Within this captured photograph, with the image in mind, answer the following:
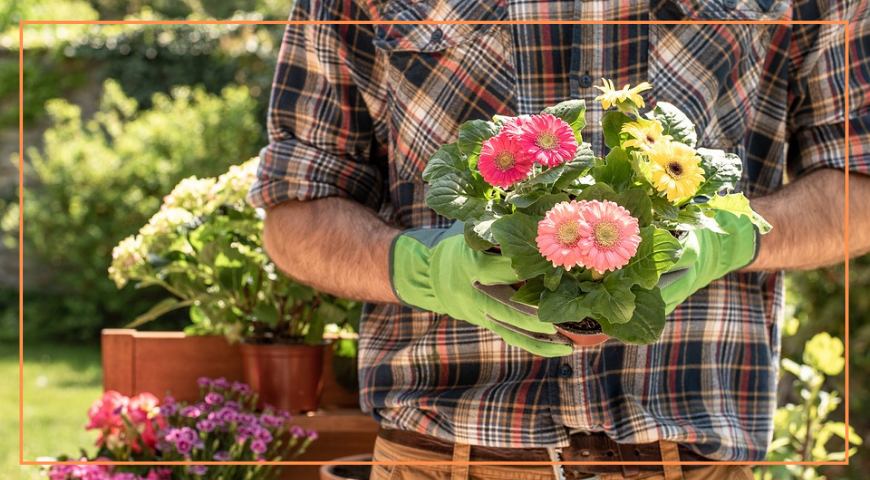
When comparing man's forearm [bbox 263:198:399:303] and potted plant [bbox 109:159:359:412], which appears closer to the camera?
man's forearm [bbox 263:198:399:303]

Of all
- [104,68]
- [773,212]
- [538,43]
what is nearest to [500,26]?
[538,43]

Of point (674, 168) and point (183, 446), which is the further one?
point (183, 446)

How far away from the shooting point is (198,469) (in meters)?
2.09

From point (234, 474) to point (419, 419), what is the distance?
0.74 metres

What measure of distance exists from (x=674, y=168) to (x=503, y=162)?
0.18 m

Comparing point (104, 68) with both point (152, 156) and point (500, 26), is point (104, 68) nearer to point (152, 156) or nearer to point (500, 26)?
point (152, 156)

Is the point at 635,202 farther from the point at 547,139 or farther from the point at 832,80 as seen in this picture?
the point at 832,80

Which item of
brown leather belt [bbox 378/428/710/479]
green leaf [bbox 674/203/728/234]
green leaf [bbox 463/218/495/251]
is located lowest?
brown leather belt [bbox 378/428/710/479]

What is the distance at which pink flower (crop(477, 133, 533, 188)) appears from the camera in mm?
1231

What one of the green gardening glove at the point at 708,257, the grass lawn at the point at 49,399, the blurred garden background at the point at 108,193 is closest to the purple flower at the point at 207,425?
the green gardening glove at the point at 708,257

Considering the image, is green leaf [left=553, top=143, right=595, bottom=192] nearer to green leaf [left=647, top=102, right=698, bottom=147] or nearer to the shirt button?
green leaf [left=647, top=102, right=698, bottom=147]

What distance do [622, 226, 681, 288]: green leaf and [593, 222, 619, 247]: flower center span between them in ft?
0.26

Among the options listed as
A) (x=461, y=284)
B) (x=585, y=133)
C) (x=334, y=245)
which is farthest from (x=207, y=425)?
(x=585, y=133)

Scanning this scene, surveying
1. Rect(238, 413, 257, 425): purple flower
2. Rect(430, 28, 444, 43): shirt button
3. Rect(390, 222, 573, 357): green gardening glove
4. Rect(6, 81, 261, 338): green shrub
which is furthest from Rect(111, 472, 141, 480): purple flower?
Rect(6, 81, 261, 338): green shrub
